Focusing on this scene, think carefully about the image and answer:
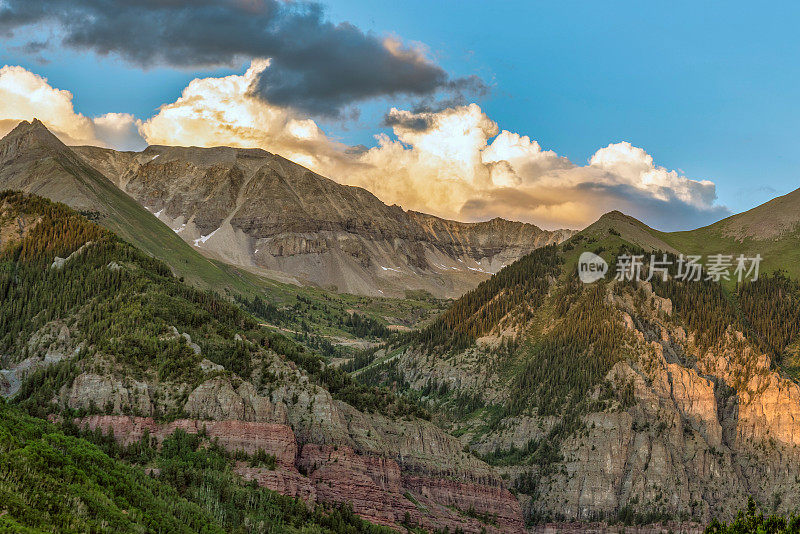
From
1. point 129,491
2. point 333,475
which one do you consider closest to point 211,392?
point 333,475

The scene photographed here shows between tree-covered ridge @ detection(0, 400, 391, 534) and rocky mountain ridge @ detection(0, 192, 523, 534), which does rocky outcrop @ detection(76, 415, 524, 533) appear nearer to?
rocky mountain ridge @ detection(0, 192, 523, 534)

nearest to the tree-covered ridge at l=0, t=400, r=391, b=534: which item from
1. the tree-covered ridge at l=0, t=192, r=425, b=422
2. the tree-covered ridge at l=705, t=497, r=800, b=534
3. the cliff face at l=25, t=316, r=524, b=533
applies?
the cliff face at l=25, t=316, r=524, b=533

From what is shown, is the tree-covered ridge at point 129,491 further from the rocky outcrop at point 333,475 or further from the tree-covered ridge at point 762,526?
the tree-covered ridge at point 762,526

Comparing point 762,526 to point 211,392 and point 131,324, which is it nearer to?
point 211,392

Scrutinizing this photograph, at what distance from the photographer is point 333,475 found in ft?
513

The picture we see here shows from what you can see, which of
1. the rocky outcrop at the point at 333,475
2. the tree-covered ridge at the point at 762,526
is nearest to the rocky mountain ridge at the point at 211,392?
the rocky outcrop at the point at 333,475

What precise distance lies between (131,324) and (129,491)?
56061mm

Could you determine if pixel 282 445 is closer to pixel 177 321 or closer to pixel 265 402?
pixel 265 402

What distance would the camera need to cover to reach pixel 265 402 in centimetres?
15575

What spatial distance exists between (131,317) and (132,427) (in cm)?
3029

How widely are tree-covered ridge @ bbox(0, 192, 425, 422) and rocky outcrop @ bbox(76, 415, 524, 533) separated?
12.4 meters

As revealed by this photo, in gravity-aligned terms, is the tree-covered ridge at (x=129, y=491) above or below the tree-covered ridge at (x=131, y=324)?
below

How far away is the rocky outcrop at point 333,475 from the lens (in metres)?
142

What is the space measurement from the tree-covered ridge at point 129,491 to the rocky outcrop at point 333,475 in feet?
9.02
